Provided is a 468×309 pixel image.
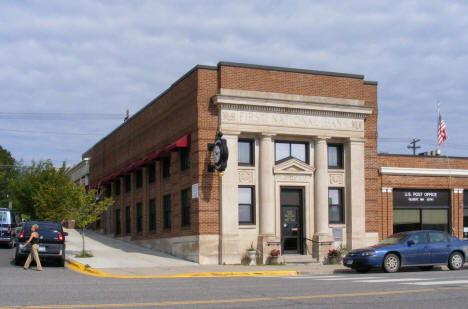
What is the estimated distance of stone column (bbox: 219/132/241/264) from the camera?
24.1m

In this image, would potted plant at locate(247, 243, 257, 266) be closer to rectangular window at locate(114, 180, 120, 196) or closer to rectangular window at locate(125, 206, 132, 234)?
rectangular window at locate(125, 206, 132, 234)

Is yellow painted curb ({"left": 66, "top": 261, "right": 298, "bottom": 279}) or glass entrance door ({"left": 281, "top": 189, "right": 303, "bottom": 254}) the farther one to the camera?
glass entrance door ({"left": 281, "top": 189, "right": 303, "bottom": 254})

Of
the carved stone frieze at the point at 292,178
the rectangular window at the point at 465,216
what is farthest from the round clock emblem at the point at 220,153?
the rectangular window at the point at 465,216

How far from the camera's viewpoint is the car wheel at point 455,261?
70.1ft

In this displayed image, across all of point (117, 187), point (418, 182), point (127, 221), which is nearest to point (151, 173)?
point (127, 221)

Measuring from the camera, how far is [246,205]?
994 inches

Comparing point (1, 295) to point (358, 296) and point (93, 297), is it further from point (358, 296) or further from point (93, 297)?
point (358, 296)

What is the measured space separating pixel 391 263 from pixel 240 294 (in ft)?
29.6

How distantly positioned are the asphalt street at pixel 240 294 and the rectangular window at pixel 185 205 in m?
9.79

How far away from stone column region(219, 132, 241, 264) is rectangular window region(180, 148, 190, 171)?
8.05 ft

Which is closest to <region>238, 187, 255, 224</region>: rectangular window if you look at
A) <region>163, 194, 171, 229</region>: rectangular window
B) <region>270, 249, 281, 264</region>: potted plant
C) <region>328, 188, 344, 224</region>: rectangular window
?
<region>270, 249, 281, 264</region>: potted plant

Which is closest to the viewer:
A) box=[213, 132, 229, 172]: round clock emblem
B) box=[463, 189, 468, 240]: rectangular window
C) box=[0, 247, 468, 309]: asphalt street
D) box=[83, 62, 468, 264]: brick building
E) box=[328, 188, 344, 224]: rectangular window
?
box=[0, 247, 468, 309]: asphalt street

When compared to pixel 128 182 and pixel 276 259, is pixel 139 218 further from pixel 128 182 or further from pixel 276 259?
pixel 276 259

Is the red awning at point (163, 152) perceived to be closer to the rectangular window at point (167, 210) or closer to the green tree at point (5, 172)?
the rectangular window at point (167, 210)
